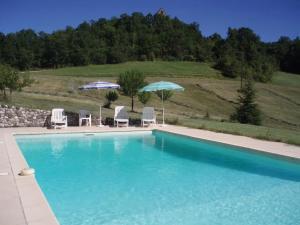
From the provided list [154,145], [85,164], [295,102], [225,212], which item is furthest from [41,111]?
[295,102]

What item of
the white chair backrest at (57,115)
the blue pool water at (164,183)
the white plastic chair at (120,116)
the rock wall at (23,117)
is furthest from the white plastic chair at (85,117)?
the blue pool water at (164,183)

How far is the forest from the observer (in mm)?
57719

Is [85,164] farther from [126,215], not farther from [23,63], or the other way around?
[23,63]

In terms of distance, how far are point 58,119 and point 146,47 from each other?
53.3 meters

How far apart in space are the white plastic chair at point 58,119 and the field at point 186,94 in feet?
6.16

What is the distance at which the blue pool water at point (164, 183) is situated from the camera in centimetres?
565

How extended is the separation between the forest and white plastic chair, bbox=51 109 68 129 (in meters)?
38.0

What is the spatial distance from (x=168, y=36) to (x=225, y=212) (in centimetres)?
6776

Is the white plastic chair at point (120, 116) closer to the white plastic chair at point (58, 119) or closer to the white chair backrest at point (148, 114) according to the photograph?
the white chair backrest at point (148, 114)

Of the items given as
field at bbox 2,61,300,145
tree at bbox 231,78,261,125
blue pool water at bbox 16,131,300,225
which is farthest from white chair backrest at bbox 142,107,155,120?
tree at bbox 231,78,261,125

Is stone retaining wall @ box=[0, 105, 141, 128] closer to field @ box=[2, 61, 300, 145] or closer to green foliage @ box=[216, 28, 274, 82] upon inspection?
field @ box=[2, 61, 300, 145]

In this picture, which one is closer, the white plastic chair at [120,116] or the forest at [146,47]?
the white plastic chair at [120,116]

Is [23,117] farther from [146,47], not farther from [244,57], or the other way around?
[244,57]

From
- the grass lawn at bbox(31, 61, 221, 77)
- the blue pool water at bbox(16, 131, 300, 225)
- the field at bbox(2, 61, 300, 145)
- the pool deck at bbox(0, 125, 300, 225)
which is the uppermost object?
the grass lawn at bbox(31, 61, 221, 77)
